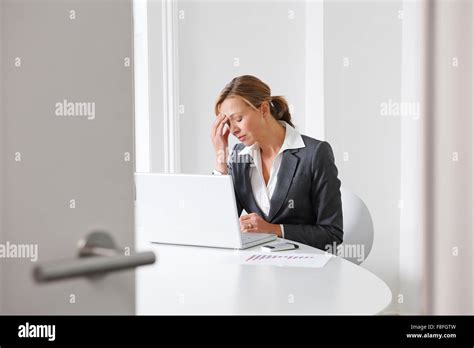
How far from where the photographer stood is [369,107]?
3.10 meters

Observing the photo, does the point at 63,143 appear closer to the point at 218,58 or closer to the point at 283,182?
the point at 283,182

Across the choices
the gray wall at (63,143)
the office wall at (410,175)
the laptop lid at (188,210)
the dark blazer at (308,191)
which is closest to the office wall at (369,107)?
the office wall at (410,175)

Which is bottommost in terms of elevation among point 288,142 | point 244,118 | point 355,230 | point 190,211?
point 355,230

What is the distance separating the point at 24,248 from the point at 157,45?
276 centimetres

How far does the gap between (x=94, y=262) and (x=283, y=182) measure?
6.65 ft

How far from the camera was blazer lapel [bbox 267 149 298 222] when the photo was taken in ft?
7.89

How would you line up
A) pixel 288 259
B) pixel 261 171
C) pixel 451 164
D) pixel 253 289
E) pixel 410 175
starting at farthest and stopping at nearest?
1. pixel 410 175
2. pixel 261 171
3. pixel 451 164
4. pixel 288 259
5. pixel 253 289

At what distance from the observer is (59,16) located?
485 mm

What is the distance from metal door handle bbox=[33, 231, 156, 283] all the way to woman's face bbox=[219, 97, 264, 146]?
2004mm

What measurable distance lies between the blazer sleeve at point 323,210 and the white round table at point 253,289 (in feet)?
1.52

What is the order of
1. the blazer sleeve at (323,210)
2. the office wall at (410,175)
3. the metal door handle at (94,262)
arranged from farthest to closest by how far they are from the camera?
the office wall at (410,175), the blazer sleeve at (323,210), the metal door handle at (94,262)

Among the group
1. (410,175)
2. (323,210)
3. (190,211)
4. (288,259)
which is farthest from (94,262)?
(410,175)

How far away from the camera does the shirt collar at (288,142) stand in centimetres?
247

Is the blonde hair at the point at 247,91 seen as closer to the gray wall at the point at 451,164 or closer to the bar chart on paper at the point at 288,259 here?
the gray wall at the point at 451,164
